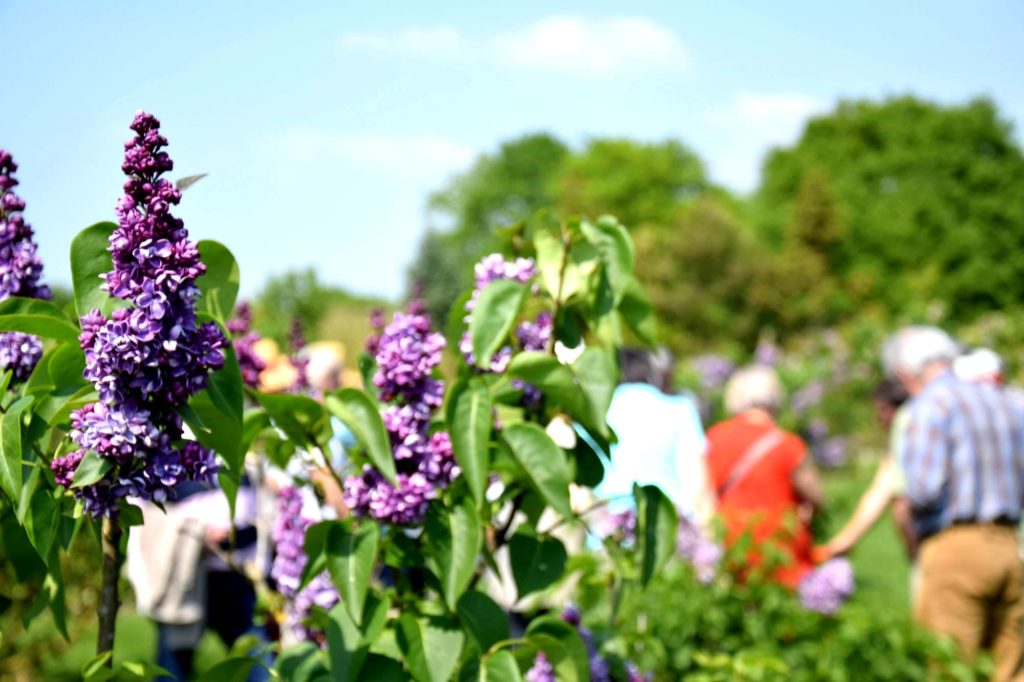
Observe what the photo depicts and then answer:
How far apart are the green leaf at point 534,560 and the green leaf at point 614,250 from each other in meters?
0.42

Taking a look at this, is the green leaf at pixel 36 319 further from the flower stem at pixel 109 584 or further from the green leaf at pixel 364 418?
the green leaf at pixel 364 418

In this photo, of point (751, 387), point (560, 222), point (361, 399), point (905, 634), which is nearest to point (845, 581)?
point (905, 634)

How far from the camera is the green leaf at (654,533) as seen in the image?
200 cm

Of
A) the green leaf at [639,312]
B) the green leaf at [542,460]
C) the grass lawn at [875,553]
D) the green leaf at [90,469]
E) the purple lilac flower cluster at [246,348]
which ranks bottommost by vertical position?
the grass lawn at [875,553]

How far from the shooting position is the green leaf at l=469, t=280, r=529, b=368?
185 centimetres

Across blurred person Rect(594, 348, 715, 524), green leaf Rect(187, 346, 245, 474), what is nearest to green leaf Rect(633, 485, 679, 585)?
green leaf Rect(187, 346, 245, 474)

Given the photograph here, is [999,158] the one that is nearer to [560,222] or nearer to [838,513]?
[838,513]

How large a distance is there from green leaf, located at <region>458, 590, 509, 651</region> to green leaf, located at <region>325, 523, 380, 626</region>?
17 centimetres

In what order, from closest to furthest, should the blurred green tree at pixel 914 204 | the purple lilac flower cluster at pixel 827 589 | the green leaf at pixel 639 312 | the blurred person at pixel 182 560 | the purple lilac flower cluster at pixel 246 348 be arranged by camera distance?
the green leaf at pixel 639 312
the purple lilac flower cluster at pixel 246 348
the blurred person at pixel 182 560
the purple lilac flower cluster at pixel 827 589
the blurred green tree at pixel 914 204

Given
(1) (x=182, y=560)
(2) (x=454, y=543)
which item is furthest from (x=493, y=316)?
(1) (x=182, y=560)

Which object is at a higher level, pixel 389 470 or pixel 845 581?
pixel 389 470

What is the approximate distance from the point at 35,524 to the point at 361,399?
49 cm

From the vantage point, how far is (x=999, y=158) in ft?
169

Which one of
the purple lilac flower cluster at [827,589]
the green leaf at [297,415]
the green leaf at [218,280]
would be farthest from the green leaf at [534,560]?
the purple lilac flower cluster at [827,589]
